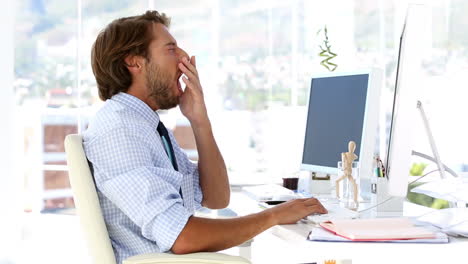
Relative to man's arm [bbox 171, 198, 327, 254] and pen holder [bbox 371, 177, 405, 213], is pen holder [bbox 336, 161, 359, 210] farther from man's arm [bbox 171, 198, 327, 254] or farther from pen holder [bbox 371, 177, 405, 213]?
man's arm [bbox 171, 198, 327, 254]

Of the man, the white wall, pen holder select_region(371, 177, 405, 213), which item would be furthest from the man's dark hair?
the white wall

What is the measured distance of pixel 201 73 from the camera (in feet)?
20.6

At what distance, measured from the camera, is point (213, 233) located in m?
1.82

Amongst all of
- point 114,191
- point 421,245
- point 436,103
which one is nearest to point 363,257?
point 421,245

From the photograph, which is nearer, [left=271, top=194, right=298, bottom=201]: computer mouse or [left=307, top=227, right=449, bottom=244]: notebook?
[left=307, top=227, right=449, bottom=244]: notebook

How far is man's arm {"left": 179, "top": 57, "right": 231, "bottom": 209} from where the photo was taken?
2521 mm

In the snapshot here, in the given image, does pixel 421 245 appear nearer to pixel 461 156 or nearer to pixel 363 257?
pixel 363 257

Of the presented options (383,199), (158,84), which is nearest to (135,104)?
(158,84)

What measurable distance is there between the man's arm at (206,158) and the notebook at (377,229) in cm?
67

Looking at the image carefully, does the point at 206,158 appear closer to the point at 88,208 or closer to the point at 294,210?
the point at 294,210

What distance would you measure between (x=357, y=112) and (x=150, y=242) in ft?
3.10

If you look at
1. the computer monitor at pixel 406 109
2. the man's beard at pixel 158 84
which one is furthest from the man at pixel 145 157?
the computer monitor at pixel 406 109

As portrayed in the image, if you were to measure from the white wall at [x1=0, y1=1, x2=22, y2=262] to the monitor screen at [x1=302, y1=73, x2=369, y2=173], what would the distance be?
10.4 ft

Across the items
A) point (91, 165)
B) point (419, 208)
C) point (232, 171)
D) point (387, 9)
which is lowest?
point (232, 171)
